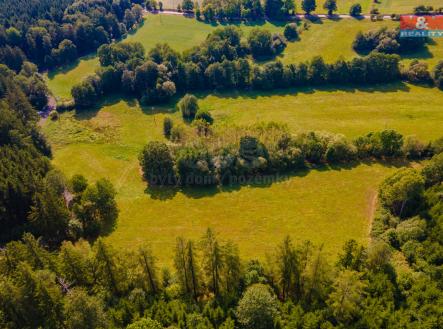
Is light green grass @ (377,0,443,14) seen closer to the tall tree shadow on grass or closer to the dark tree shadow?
the tall tree shadow on grass

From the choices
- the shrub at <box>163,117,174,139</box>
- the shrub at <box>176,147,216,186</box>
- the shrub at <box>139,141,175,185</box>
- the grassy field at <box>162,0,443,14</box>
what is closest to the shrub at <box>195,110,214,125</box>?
the shrub at <box>163,117,174,139</box>

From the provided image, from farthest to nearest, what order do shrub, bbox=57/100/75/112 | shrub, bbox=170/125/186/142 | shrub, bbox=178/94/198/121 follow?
1. shrub, bbox=57/100/75/112
2. shrub, bbox=178/94/198/121
3. shrub, bbox=170/125/186/142

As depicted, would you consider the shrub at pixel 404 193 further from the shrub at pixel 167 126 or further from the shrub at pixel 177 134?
the shrub at pixel 167 126

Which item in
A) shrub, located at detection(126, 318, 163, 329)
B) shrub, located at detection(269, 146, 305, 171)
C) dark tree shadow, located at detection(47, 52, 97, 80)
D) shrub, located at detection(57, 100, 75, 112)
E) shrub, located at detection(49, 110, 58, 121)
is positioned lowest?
shrub, located at detection(126, 318, 163, 329)

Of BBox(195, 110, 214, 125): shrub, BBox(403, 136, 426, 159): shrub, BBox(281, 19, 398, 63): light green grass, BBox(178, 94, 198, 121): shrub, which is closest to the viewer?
BBox(403, 136, 426, 159): shrub

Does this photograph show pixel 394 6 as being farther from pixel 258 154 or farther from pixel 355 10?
pixel 258 154

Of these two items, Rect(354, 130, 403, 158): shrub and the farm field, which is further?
the farm field

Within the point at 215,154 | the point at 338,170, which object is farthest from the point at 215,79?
the point at 338,170
